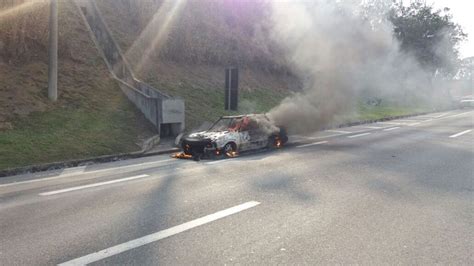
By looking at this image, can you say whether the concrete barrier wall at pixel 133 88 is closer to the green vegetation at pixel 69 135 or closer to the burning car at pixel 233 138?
the green vegetation at pixel 69 135

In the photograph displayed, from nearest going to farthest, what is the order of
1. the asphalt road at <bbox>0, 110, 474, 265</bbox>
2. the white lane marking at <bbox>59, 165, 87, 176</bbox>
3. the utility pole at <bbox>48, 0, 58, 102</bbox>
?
the asphalt road at <bbox>0, 110, 474, 265</bbox>
the white lane marking at <bbox>59, 165, 87, 176</bbox>
the utility pole at <bbox>48, 0, 58, 102</bbox>

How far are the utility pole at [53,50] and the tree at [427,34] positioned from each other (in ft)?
82.3

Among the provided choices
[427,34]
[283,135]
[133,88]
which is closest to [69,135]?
[133,88]

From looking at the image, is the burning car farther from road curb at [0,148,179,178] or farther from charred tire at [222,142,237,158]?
road curb at [0,148,179,178]

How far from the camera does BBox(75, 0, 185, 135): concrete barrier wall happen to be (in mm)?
14578

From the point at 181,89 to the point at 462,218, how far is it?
16.4 meters

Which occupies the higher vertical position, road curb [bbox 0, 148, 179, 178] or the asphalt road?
road curb [bbox 0, 148, 179, 178]

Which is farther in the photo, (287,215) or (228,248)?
(287,215)

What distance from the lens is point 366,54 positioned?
17469mm

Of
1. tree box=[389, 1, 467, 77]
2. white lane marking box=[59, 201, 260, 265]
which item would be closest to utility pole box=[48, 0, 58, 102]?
white lane marking box=[59, 201, 260, 265]

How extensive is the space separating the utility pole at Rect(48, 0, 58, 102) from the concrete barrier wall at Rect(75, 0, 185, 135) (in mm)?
3086

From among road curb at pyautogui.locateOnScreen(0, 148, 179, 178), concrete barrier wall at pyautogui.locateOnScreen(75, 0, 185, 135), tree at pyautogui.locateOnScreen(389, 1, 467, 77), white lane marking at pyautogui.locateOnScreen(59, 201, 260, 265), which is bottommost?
white lane marking at pyautogui.locateOnScreen(59, 201, 260, 265)

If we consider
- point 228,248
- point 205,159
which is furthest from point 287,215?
point 205,159

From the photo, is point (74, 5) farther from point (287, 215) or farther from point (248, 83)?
point (287, 215)
